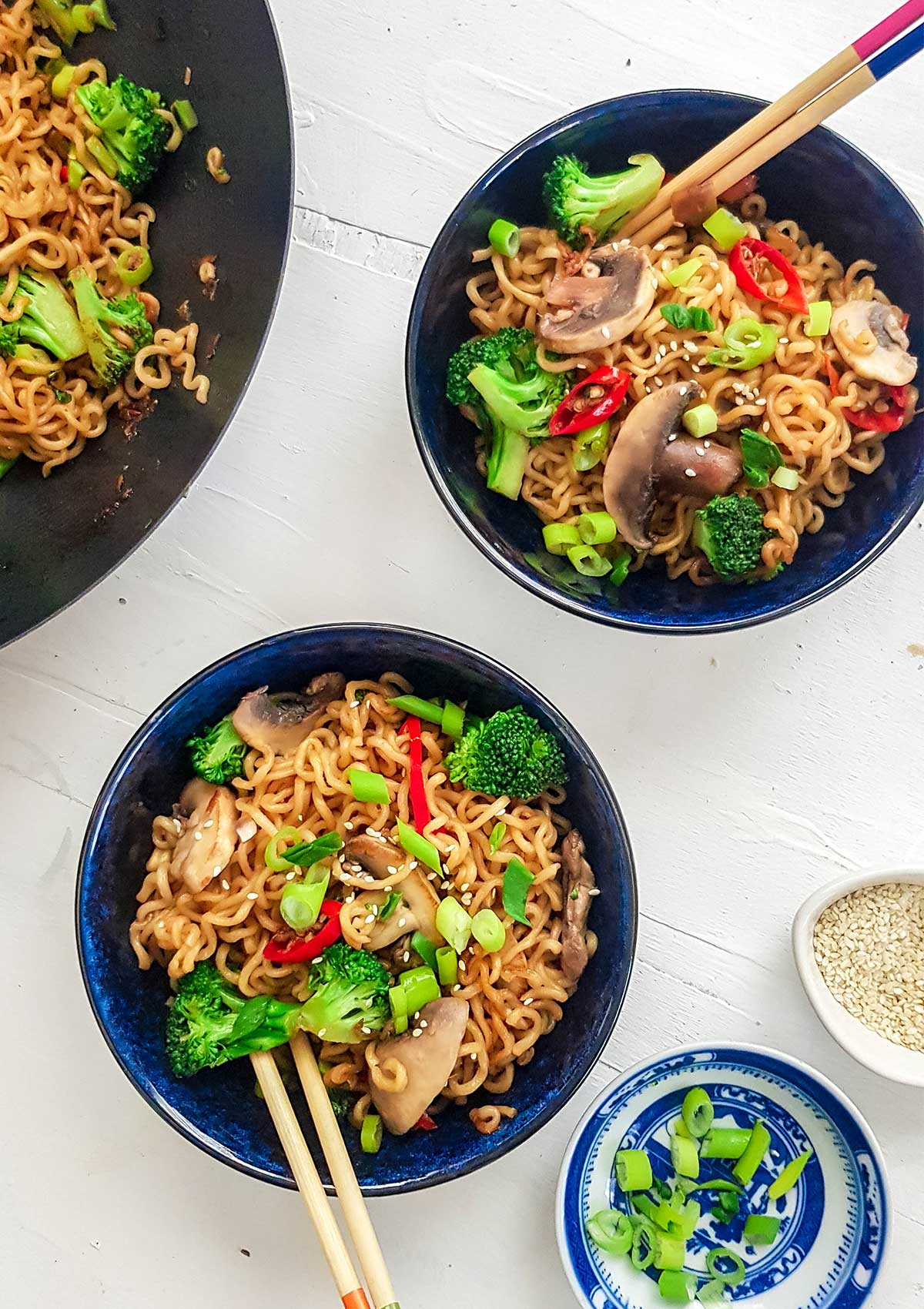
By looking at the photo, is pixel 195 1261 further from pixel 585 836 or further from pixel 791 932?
pixel 791 932

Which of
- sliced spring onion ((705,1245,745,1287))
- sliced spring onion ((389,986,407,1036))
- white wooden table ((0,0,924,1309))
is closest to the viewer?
sliced spring onion ((389,986,407,1036))

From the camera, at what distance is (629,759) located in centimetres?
273

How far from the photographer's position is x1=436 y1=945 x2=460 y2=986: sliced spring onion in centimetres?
236

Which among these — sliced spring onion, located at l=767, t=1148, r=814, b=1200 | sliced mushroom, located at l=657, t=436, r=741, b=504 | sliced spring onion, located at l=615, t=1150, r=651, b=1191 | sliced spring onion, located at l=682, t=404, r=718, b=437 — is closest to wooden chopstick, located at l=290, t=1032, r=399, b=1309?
sliced spring onion, located at l=615, t=1150, r=651, b=1191

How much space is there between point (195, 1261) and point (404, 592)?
6.08 feet

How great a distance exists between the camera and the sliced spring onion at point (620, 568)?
2.50m

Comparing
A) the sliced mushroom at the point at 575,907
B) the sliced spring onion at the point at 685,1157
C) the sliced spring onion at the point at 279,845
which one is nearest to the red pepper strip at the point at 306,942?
the sliced spring onion at the point at 279,845

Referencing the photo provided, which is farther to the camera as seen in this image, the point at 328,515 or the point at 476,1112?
the point at 328,515

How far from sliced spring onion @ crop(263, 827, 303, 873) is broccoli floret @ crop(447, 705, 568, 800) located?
40 centimetres

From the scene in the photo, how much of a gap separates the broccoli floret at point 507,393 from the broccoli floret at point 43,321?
34.9 inches

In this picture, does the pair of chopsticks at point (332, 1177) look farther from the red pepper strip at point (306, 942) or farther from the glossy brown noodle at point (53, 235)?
the glossy brown noodle at point (53, 235)

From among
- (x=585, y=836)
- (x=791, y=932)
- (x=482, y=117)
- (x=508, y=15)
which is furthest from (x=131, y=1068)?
(x=508, y=15)

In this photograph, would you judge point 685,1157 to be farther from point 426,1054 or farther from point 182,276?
point 182,276

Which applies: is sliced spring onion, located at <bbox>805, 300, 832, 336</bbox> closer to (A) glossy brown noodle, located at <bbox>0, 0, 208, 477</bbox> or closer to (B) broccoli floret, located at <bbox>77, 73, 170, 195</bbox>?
(A) glossy brown noodle, located at <bbox>0, 0, 208, 477</bbox>
